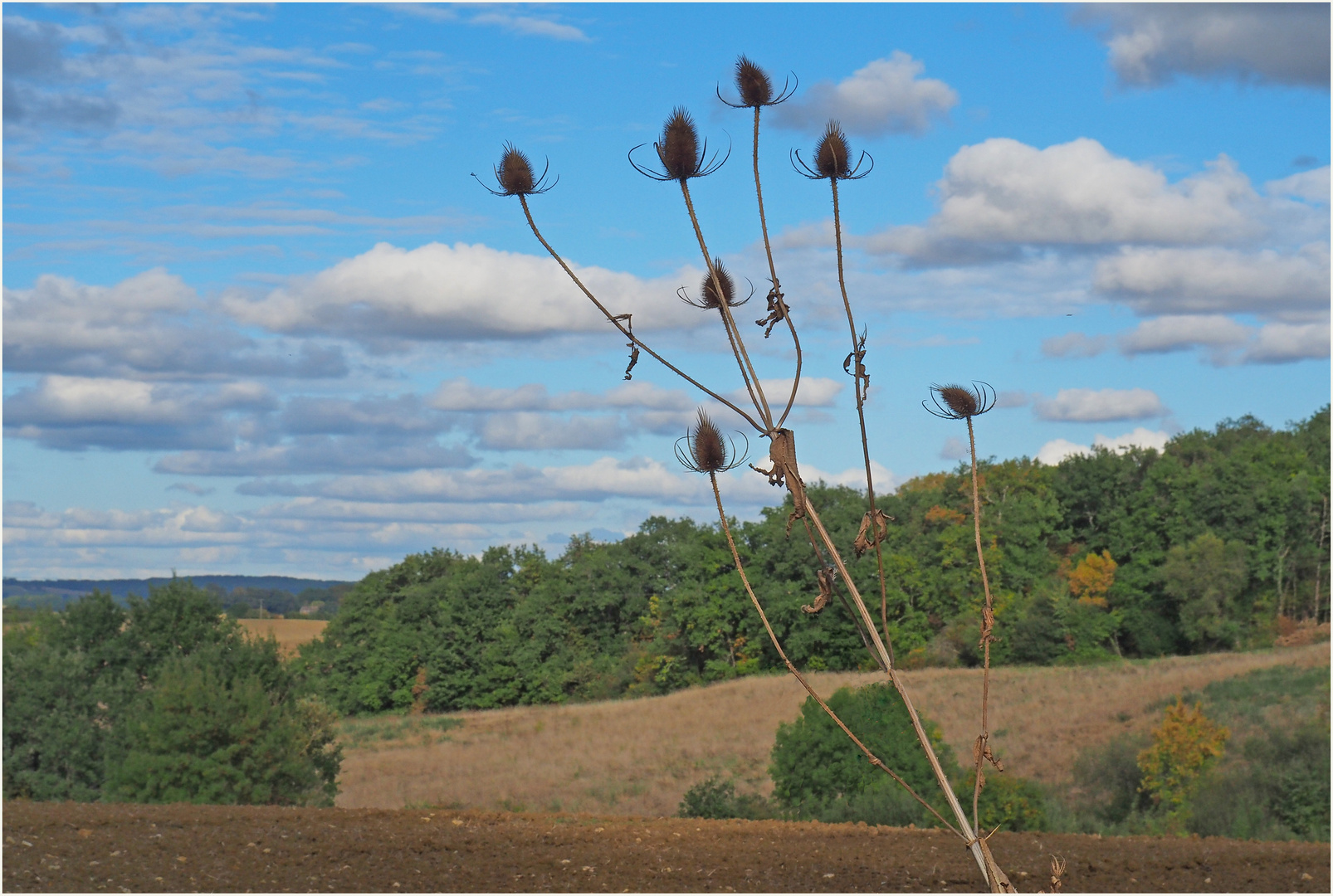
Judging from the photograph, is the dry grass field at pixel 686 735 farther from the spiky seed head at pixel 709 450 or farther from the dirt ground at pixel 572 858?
the spiky seed head at pixel 709 450

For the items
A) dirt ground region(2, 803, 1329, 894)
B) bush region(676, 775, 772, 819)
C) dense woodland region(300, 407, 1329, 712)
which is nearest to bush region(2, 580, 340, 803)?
dirt ground region(2, 803, 1329, 894)

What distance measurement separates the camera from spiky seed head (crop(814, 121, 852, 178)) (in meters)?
1.64

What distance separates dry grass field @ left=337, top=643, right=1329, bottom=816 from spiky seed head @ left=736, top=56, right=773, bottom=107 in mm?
20383

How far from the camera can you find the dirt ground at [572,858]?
353 inches

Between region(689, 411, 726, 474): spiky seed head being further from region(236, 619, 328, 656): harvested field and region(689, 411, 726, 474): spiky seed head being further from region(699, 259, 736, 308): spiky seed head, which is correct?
region(236, 619, 328, 656): harvested field

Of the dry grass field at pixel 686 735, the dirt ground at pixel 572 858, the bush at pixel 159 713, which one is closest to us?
the dirt ground at pixel 572 858

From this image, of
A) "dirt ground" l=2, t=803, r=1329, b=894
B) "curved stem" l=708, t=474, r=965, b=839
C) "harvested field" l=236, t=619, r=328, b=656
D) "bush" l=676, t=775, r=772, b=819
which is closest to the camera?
"curved stem" l=708, t=474, r=965, b=839

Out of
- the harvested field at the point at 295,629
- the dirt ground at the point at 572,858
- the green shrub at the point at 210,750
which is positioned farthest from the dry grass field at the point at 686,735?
the harvested field at the point at 295,629

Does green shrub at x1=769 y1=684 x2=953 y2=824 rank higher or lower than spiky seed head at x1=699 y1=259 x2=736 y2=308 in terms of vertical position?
lower

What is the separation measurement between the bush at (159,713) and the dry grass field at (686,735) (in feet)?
16.4

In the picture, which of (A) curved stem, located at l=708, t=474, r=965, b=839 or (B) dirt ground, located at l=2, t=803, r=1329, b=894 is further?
(B) dirt ground, located at l=2, t=803, r=1329, b=894

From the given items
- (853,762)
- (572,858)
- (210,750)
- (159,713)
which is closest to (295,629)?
(210,750)

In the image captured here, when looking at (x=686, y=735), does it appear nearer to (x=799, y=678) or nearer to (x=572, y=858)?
(x=572, y=858)

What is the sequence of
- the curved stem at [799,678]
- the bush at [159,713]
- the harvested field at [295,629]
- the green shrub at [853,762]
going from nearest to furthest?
the curved stem at [799,678] < the green shrub at [853,762] < the bush at [159,713] < the harvested field at [295,629]
